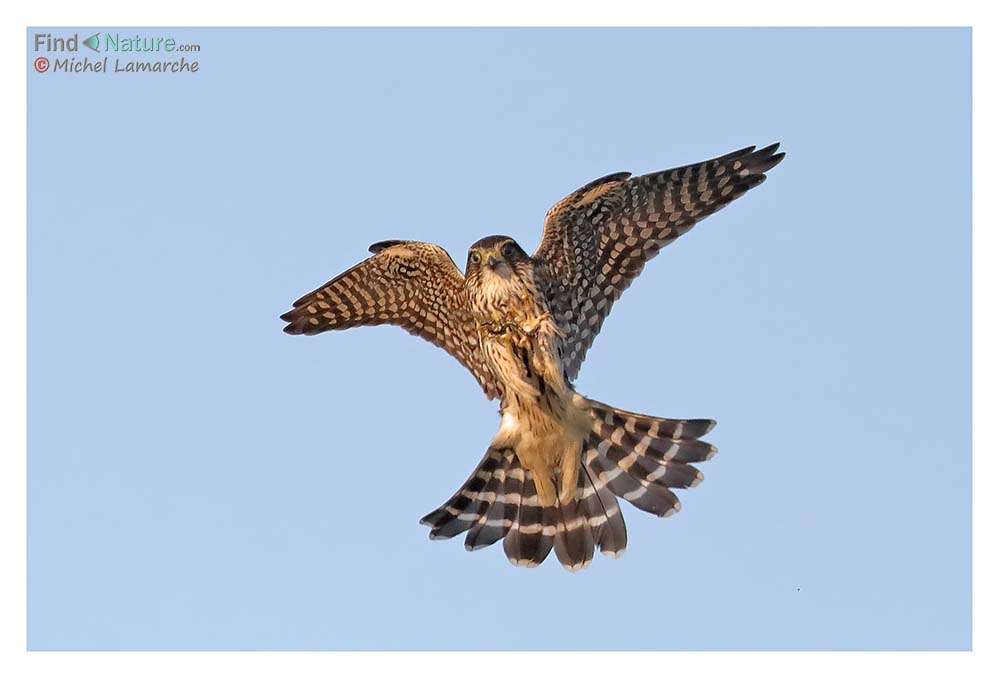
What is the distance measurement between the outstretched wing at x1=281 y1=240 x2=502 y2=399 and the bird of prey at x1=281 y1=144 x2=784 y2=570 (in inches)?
0.4

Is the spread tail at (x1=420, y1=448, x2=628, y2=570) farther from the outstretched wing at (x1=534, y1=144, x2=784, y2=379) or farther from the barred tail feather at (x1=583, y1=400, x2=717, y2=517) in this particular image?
the outstretched wing at (x1=534, y1=144, x2=784, y2=379)

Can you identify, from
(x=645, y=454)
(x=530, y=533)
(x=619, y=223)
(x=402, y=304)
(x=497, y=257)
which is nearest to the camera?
(x=497, y=257)

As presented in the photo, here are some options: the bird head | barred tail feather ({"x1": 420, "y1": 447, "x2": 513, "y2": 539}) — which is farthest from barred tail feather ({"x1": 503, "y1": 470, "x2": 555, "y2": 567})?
the bird head

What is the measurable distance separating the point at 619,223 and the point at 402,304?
1.64 m

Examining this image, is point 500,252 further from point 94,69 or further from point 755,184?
point 94,69

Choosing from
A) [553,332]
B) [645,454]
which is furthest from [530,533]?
[553,332]

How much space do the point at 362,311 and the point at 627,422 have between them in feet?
6.72

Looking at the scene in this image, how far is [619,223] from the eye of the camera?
1177cm

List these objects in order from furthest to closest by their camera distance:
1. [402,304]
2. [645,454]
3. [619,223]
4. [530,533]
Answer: [402,304]
[619,223]
[530,533]
[645,454]

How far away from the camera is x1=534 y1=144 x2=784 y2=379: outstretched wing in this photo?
11625mm

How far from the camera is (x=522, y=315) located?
11094mm

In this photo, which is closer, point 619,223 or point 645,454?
point 645,454

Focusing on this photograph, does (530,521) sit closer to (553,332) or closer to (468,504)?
(468,504)
